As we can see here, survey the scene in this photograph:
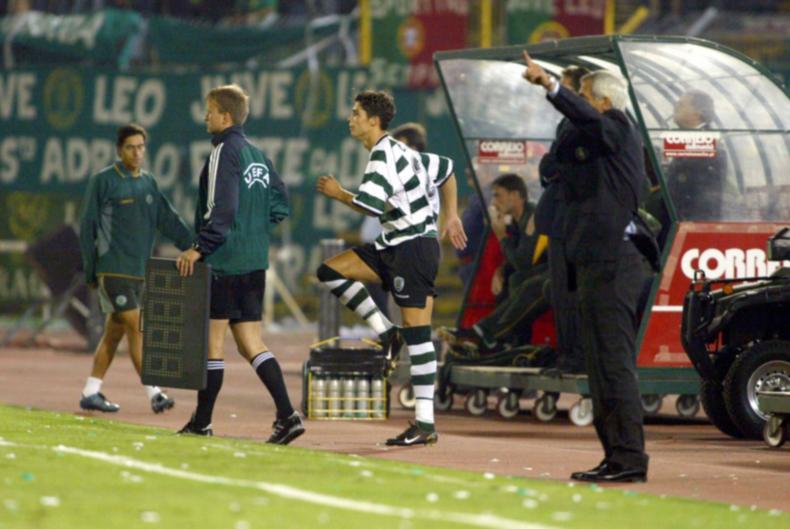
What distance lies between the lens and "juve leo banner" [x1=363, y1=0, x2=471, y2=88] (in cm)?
2494

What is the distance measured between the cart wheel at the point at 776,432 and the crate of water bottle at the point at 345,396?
2.78 m

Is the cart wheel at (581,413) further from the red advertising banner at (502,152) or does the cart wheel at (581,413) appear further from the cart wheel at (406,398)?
the red advertising banner at (502,152)

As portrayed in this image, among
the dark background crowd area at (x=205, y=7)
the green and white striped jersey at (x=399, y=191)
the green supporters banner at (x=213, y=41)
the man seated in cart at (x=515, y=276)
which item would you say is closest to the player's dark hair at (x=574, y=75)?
the green and white striped jersey at (x=399, y=191)

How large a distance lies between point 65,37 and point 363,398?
11690mm

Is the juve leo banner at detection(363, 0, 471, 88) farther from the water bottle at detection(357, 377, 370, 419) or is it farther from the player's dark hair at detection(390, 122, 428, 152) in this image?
the water bottle at detection(357, 377, 370, 419)

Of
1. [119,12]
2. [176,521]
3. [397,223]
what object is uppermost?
[119,12]

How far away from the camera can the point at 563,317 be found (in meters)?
15.5

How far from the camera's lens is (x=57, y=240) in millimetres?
23422

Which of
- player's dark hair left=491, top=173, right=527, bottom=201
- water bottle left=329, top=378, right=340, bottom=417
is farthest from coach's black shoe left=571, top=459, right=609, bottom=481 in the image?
player's dark hair left=491, top=173, right=527, bottom=201

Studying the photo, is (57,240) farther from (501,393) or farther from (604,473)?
(604,473)

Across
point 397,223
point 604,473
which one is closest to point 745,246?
point 397,223

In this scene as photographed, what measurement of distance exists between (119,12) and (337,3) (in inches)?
104

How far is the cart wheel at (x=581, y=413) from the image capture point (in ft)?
50.1

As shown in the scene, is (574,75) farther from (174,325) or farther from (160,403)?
(160,403)
